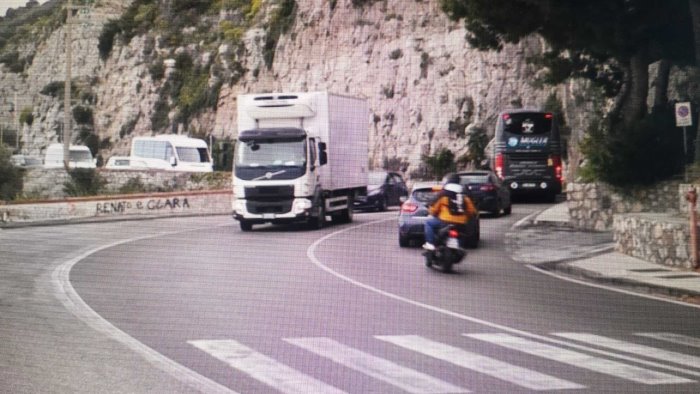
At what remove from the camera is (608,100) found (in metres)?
29.6

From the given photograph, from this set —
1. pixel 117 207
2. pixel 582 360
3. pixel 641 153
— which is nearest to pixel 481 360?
pixel 582 360

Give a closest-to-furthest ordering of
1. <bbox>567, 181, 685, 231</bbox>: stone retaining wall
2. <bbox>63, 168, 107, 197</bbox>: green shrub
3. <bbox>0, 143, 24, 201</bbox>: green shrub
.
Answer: <bbox>567, 181, 685, 231</bbox>: stone retaining wall
<bbox>0, 143, 24, 201</bbox>: green shrub
<bbox>63, 168, 107, 197</bbox>: green shrub

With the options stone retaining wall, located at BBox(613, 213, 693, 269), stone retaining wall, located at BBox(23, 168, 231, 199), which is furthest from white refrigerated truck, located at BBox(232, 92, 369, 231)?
stone retaining wall, located at BBox(23, 168, 231, 199)

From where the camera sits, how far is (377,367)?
→ 6.98 m

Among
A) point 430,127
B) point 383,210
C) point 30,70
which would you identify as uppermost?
point 30,70

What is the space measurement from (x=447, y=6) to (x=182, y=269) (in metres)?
10.3

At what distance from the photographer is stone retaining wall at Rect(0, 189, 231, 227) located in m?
26.7

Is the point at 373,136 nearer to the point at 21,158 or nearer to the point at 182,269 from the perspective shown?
the point at 21,158

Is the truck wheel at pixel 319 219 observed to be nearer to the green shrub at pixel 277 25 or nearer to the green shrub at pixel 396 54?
the green shrub at pixel 396 54

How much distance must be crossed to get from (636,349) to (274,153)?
14030 millimetres

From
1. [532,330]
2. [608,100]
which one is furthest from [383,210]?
[532,330]

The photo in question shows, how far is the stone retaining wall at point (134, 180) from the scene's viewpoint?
33.4 m

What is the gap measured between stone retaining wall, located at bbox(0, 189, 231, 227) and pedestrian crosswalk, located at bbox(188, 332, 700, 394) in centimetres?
1833

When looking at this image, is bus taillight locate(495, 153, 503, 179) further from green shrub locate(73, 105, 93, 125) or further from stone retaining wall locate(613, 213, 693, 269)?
green shrub locate(73, 105, 93, 125)
